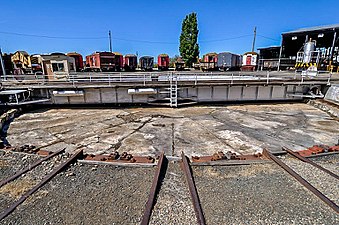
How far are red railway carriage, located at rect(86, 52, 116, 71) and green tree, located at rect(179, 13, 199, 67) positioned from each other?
79.8ft

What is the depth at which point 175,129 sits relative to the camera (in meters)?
10.1

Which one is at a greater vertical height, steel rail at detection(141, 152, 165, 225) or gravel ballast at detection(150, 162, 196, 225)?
steel rail at detection(141, 152, 165, 225)

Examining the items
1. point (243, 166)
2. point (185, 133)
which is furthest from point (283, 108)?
point (243, 166)

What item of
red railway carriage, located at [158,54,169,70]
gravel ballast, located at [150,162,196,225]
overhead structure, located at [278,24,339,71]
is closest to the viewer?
gravel ballast, located at [150,162,196,225]

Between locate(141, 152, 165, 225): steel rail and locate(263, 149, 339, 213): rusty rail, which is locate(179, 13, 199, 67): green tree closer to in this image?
locate(263, 149, 339, 213): rusty rail

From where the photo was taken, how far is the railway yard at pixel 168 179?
357 cm

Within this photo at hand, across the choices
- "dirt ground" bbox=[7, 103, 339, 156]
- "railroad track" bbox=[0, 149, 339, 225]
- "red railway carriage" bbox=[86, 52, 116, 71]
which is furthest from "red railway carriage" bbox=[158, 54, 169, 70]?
"railroad track" bbox=[0, 149, 339, 225]

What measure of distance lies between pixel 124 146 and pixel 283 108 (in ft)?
41.5

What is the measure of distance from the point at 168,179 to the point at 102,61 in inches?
1391

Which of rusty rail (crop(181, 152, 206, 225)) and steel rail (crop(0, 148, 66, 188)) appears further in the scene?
steel rail (crop(0, 148, 66, 188))

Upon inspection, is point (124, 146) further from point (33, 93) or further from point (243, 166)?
point (33, 93)

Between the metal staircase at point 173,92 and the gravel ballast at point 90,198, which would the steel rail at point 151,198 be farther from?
the metal staircase at point 173,92

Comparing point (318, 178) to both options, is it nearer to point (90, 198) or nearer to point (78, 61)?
point (90, 198)

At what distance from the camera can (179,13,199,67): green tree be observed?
53894mm
